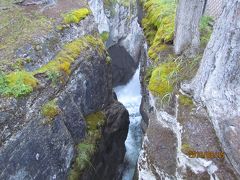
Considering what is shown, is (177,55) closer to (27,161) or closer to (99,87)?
(99,87)

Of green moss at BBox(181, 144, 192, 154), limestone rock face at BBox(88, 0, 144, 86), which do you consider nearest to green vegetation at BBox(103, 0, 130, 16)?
limestone rock face at BBox(88, 0, 144, 86)

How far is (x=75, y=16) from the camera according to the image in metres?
10.1

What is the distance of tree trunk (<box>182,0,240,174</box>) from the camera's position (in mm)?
4859

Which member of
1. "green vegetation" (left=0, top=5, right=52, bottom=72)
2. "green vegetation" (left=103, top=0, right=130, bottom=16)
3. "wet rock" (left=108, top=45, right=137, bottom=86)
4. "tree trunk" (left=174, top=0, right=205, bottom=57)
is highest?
"tree trunk" (left=174, top=0, right=205, bottom=57)

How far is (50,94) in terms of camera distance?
7.48 m

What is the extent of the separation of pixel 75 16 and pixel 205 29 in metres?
3.85

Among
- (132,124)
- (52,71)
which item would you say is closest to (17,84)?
(52,71)

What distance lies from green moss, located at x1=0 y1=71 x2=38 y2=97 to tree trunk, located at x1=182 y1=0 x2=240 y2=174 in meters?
3.46

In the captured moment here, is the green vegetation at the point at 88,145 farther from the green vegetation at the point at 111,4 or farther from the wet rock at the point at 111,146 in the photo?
the green vegetation at the point at 111,4

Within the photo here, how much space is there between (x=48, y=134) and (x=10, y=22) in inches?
155

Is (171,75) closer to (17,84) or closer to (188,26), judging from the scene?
(188,26)

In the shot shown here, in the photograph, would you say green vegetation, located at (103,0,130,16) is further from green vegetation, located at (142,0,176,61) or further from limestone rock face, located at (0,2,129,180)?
limestone rock face, located at (0,2,129,180)

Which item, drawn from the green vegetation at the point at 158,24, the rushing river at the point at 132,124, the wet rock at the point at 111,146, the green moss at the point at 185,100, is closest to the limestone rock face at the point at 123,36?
the rushing river at the point at 132,124

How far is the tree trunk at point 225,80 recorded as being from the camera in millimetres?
4859
